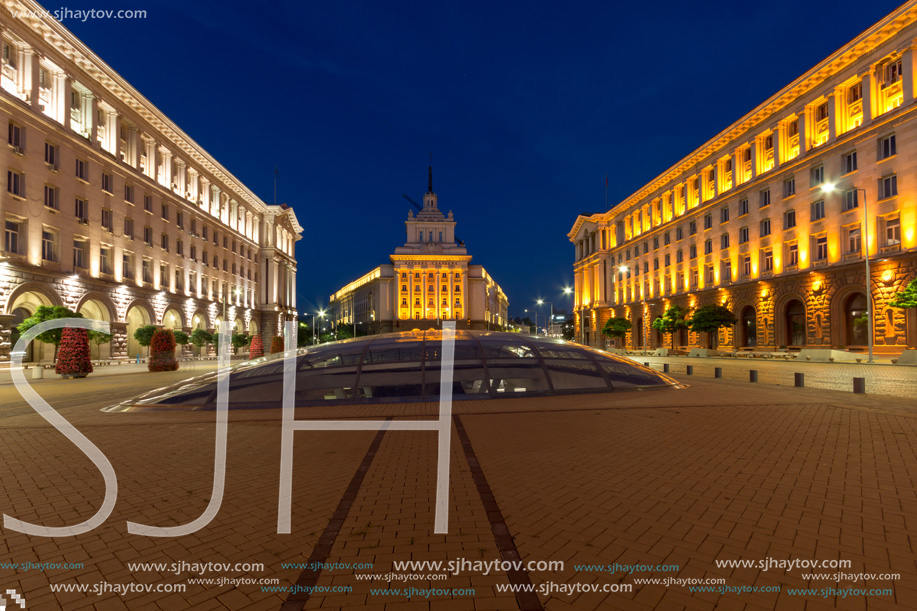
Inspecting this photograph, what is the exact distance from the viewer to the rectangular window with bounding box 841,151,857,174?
3472 centimetres

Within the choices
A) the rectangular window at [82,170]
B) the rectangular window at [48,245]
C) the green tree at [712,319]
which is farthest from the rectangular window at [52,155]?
the green tree at [712,319]

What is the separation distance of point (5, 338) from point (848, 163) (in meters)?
60.6

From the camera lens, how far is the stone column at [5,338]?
86.7ft

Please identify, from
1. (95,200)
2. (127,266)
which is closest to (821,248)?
(95,200)

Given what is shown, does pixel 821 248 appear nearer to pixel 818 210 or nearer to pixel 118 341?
pixel 818 210

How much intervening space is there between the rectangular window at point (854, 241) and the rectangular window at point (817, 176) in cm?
521

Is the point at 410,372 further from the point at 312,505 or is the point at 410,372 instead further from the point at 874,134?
the point at 874,134

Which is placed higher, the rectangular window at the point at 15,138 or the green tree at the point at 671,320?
the rectangular window at the point at 15,138

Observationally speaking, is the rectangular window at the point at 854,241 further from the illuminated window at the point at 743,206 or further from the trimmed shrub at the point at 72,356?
the trimmed shrub at the point at 72,356

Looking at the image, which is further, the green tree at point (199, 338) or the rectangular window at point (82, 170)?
the green tree at point (199, 338)

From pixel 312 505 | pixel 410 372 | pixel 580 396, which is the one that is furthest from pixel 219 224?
pixel 312 505

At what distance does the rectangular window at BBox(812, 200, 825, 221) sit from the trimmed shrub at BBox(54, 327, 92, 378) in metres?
53.4

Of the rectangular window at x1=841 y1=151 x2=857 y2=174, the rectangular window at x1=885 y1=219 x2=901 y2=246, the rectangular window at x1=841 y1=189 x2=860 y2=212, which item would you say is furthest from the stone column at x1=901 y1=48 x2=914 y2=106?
the rectangular window at x1=885 y1=219 x2=901 y2=246

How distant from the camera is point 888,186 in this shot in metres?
32.2
